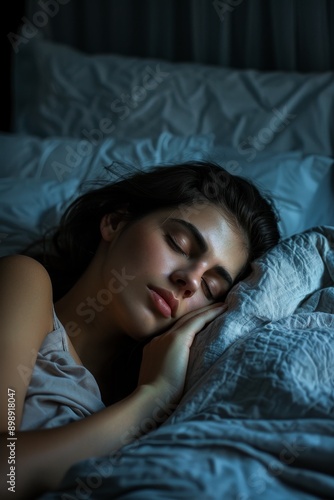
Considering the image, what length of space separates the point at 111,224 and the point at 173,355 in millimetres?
392

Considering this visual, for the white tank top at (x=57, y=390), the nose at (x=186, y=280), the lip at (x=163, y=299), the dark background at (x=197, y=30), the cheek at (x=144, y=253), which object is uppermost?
the dark background at (x=197, y=30)

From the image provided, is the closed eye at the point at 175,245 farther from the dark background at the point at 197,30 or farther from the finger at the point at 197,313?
the dark background at the point at 197,30

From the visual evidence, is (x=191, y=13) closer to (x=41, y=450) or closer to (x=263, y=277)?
(x=263, y=277)

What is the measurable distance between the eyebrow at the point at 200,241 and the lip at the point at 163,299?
118mm

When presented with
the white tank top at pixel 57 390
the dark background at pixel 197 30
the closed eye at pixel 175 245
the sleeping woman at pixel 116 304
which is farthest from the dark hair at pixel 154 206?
the dark background at pixel 197 30

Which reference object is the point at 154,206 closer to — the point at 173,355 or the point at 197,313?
the point at 197,313

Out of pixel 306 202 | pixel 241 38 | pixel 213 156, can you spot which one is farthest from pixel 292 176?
pixel 241 38

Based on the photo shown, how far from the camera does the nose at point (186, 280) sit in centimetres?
128

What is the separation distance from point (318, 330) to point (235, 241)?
0.34 m

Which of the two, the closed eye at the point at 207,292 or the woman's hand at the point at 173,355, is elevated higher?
the closed eye at the point at 207,292

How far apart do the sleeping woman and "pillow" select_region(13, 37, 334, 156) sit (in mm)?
573

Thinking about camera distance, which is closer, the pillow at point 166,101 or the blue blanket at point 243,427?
the blue blanket at point 243,427

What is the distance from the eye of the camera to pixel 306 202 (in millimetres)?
1887

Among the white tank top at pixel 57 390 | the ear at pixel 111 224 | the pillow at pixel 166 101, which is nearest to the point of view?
the white tank top at pixel 57 390
